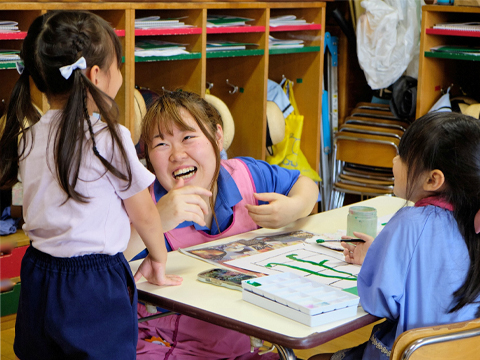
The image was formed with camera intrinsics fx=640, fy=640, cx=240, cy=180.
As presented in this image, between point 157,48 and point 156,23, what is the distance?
0.12m

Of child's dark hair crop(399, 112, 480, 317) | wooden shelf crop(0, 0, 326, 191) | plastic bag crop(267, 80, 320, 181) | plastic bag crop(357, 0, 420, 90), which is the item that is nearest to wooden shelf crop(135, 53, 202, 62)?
wooden shelf crop(0, 0, 326, 191)

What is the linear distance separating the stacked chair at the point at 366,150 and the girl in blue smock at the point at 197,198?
79.1 inches

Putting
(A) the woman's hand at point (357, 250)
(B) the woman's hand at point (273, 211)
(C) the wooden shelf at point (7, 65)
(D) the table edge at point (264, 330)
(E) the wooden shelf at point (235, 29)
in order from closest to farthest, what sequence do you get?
(D) the table edge at point (264, 330) → (A) the woman's hand at point (357, 250) → (B) the woman's hand at point (273, 211) → (C) the wooden shelf at point (7, 65) → (E) the wooden shelf at point (235, 29)

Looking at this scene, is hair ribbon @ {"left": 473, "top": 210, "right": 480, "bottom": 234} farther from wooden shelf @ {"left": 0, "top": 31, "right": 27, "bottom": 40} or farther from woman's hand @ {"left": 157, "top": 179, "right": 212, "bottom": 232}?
wooden shelf @ {"left": 0, "top": 31, "right": 27, "bottom": 40}

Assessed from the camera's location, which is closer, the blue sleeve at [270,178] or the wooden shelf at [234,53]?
the blue sleeve at [270,178]

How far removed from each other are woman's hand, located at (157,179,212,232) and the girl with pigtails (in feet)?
0.73

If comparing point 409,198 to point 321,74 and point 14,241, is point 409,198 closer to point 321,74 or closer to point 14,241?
point 14,241

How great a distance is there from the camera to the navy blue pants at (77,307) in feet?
4.05

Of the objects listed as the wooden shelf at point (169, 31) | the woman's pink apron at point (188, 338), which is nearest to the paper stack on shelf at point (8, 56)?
the wooden shelf at point (169, 31)

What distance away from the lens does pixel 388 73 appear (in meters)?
3.89

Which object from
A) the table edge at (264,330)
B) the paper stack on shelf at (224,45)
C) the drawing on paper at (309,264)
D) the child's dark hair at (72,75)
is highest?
the paper stack on shelf at (224,45)

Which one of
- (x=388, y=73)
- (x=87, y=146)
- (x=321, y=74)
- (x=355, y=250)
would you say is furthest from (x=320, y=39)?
(x=87, y=146)

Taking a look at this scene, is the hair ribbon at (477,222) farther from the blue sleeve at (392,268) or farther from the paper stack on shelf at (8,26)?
the paper stack on shelf at (8,26)

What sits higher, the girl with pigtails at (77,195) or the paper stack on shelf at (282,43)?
the paper stack on shelf at (282,43)
